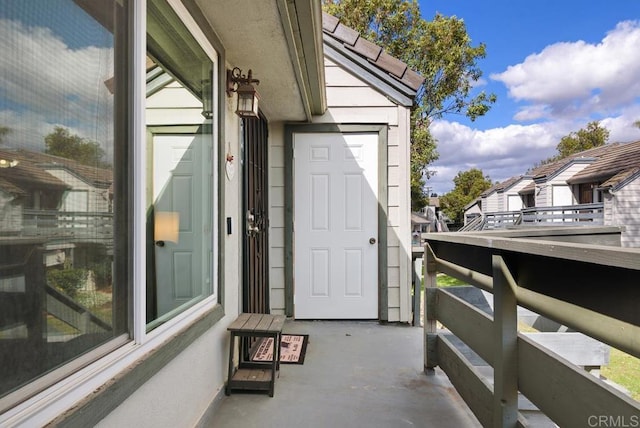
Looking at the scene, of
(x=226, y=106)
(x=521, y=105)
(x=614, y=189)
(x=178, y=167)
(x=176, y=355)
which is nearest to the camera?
(x=176, y=355)

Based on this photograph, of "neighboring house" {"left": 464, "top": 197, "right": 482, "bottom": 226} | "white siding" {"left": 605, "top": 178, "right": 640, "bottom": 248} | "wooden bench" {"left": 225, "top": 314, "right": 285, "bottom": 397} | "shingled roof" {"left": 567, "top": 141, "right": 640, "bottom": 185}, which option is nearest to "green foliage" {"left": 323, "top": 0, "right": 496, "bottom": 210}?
"white siding" {"left": 605, "top": 178, "right": 640, "bottom": 248}

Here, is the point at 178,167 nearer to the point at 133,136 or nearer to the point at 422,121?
the point at 133,136

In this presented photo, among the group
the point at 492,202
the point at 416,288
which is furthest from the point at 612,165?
the point at 416,288

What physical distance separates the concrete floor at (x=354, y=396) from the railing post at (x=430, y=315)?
137mm

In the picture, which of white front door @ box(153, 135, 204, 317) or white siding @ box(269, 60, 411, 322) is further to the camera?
white siding @ box(269, 60, 411, 322)

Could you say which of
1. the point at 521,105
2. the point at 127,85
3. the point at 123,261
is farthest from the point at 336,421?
the point at 521,105

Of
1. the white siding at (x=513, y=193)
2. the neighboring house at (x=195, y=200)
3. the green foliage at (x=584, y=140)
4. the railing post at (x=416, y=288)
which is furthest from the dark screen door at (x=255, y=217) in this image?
the green foliage at (x=584, y=140)

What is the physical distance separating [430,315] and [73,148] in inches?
93.1

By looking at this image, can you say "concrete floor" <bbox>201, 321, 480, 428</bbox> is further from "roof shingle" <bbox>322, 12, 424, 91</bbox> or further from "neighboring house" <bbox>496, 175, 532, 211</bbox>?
"neighboring house" <bbox>496, 175, 532, 211</bbox>

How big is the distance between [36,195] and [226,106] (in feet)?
5.45

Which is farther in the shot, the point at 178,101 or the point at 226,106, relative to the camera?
the point at 226,106

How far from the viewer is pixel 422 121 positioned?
34.8 feet

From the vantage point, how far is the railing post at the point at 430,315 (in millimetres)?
2678

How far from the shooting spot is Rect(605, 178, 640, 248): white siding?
11.5 metres
